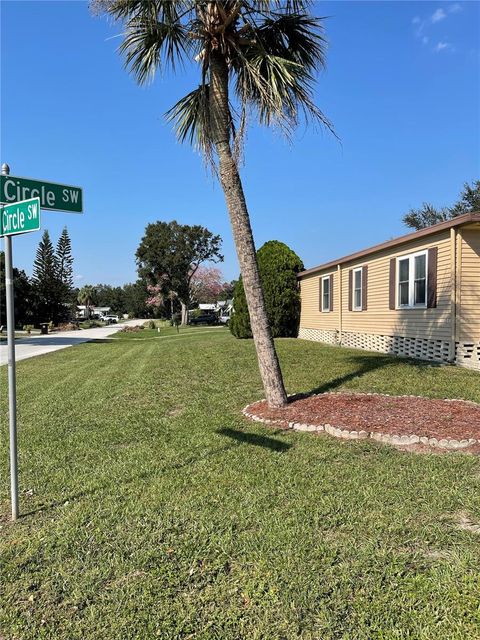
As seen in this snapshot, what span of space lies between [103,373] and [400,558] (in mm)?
9185

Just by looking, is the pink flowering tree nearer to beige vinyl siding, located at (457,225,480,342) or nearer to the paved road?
the paved road

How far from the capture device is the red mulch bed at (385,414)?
5.05 m

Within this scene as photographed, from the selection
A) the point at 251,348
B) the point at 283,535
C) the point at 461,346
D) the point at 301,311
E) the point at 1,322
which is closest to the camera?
the point at 283,535

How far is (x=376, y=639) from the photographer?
2115 millimetres

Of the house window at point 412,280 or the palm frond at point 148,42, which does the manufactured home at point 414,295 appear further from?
the palm frond at point 148,42

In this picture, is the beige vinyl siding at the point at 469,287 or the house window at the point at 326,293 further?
the house window at the point at 326,293

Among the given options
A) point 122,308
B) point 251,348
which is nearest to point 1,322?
point 251,348

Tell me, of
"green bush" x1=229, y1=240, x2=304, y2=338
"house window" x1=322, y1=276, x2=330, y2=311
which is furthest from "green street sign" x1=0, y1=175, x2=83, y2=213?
"green bush" x1=229, y1=240, x2=304, y2=338

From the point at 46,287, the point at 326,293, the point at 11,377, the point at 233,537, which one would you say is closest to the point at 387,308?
the point at 326,293

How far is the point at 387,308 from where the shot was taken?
507 inches

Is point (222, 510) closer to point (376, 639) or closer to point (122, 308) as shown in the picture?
point (376, 639)

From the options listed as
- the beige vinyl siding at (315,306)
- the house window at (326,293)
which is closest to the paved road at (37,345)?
the beige vinyl siding at (315,306)

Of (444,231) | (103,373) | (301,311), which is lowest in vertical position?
(103,373)

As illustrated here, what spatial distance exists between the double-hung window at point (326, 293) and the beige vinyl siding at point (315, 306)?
0.14m
